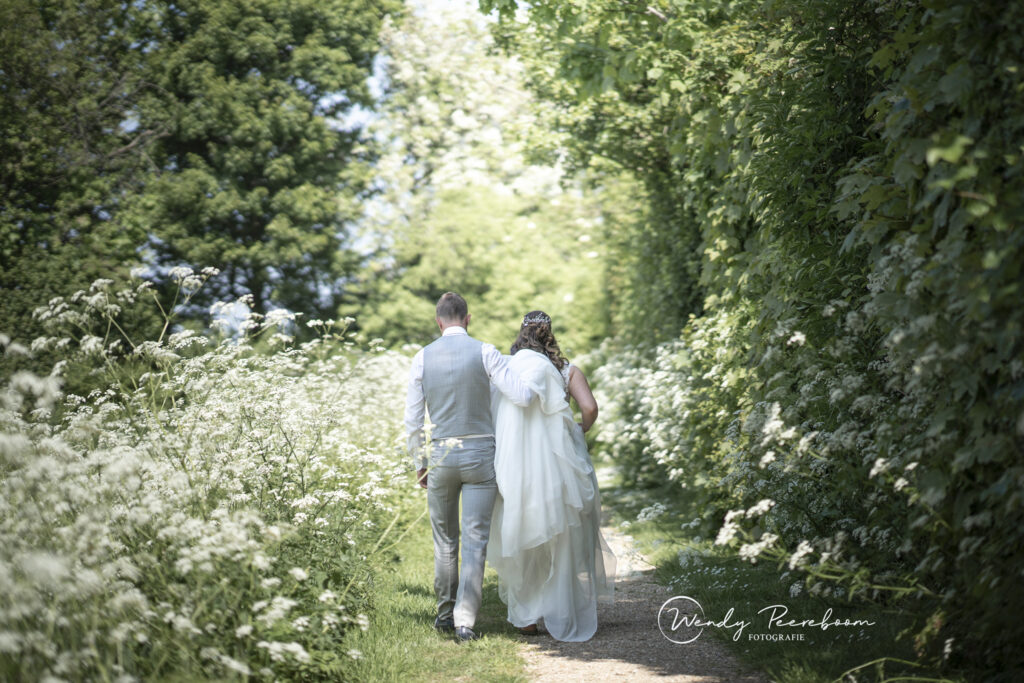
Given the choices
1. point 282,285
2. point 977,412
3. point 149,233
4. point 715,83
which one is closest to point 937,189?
point 977,412

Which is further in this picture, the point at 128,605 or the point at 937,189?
the point at 128,605

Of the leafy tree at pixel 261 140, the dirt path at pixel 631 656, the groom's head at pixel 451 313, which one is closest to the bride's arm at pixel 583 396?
the groom's head at pixel 451 313

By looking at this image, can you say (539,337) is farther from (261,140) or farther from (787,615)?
(261,140)

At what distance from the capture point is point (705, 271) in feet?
25.8

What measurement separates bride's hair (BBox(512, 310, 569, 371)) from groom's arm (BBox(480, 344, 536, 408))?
0.35 meters

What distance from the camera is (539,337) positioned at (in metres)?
5.77

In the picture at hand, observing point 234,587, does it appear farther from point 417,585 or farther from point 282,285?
point 282,285

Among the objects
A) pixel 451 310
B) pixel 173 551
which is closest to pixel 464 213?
pixel 451 310

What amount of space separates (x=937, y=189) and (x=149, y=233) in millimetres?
13936

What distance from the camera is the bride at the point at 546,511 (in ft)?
17.8

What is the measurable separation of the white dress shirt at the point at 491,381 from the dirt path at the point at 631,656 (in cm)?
139

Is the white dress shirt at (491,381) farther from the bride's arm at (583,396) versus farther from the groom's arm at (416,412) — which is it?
the bride's arm at (583,396)

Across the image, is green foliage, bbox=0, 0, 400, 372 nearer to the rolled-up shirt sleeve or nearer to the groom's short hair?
the rolled-up shirt sleeve

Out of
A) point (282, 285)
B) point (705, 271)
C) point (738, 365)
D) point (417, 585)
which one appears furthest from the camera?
point (282, 285)
